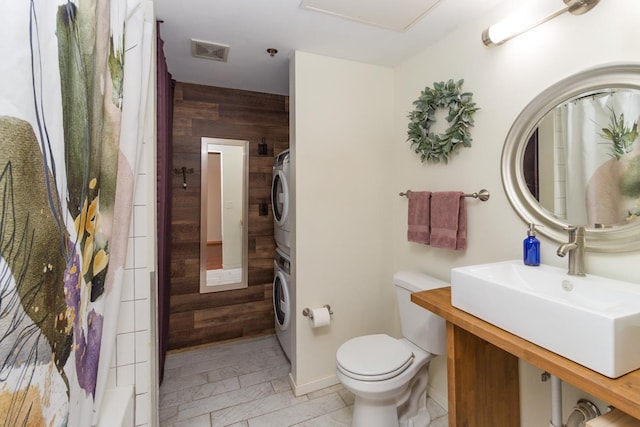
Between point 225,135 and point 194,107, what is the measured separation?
343mm

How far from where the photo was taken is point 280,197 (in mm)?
2377

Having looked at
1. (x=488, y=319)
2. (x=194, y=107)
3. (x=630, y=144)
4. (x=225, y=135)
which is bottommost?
(x=488, y=319)

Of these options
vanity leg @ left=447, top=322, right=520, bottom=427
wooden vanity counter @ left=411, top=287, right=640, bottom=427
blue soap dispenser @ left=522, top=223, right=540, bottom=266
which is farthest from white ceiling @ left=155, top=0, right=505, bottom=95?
vanity leg @ left=447, top=322, right=520, bottom=427

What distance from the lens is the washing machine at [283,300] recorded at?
2194mm

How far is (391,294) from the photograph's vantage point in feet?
7.34

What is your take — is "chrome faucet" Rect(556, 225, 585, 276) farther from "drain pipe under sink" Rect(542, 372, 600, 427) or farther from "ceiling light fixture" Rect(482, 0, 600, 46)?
"ceiling light fixture" Rect(482, 0, 600, 46)

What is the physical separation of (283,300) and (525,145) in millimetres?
1933

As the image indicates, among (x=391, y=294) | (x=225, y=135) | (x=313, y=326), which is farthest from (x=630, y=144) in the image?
(x=225, y=135)

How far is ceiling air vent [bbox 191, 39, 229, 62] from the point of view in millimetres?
1874

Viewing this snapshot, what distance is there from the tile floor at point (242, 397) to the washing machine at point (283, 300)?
0.61ft

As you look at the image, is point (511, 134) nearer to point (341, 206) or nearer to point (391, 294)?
point (341, 206)

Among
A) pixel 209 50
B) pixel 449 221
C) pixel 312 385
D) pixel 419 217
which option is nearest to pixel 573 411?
pixel 449 221

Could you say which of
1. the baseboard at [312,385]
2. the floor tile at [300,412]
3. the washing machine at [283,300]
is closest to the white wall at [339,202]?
the baseboard at [312,385]

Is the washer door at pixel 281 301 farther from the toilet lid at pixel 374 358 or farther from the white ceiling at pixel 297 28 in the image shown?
the white ceiling at pixel 297 28
